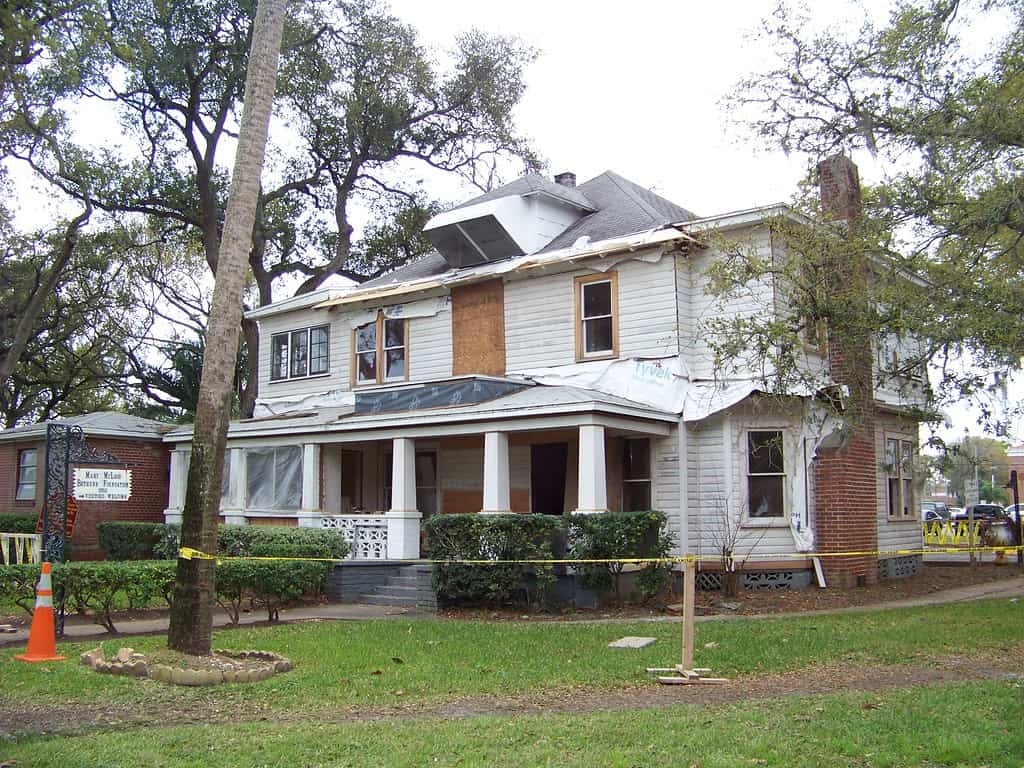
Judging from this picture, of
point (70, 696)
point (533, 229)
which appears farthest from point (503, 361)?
point (70, 696)

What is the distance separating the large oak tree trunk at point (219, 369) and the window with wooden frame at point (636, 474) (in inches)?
370

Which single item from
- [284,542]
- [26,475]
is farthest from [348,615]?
[26,475]

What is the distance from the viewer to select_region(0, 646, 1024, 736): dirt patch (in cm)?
770

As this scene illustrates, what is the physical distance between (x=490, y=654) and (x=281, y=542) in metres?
6.96

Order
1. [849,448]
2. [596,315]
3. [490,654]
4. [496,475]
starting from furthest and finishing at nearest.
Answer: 1. [596,315]
2. [849,448]
3. [496,475]
4. [490,654]

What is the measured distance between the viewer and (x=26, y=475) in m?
25.9

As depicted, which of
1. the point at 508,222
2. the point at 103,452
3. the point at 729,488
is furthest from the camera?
the point at 103,452

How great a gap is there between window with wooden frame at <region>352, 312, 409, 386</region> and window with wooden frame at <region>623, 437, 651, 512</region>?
5.79m

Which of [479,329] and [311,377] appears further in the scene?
[311,377]

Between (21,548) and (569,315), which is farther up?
(569,315)

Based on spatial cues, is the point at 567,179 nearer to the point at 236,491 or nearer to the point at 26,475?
the point at 236,491

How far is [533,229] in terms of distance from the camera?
20.5m

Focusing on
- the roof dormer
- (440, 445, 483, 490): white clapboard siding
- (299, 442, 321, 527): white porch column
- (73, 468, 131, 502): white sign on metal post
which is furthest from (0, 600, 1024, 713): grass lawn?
the roof dormer

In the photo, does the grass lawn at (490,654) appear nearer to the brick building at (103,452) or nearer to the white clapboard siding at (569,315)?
the white clapboard siding at (569,315)
